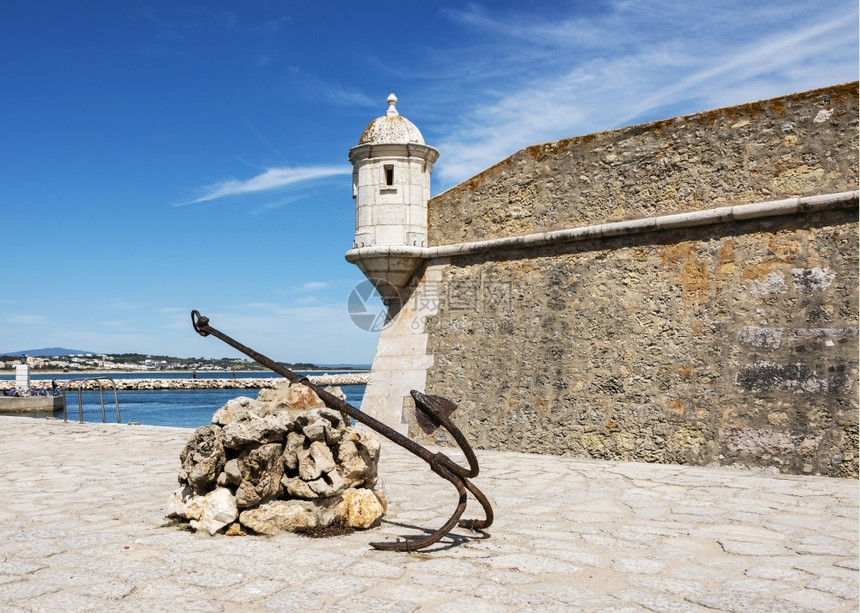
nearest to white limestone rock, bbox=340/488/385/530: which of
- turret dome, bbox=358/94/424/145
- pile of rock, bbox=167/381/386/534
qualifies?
pile of rock, bbox=167/381/386/534

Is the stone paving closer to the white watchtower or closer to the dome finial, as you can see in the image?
the white watchtower

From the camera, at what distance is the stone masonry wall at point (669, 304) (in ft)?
20.2

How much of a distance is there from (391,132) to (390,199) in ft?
2.66

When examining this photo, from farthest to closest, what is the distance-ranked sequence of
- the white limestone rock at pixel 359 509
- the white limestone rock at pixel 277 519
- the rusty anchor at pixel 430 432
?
the white limestone rock at pixel 359 509 < the white limestone rock at pixel 277 519 < the rusty anchor at pixel 430 432

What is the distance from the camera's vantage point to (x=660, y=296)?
704 centimetres

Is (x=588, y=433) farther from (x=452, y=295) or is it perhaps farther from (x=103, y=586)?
(x=103, y=586)

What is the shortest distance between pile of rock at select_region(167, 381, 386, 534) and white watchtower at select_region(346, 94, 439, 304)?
453 centimetres

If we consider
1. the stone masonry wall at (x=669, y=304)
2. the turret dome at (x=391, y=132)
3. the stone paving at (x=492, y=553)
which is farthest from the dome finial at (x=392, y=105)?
the stone paving at (x=492, y=553)

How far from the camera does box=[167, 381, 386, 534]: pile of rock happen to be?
4.16m

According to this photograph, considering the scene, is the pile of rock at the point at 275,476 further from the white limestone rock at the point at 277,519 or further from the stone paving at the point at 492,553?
the stone paving at the point at 492,553

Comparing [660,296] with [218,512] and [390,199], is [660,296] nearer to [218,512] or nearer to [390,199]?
[390,199]

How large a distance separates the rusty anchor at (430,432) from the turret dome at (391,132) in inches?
197

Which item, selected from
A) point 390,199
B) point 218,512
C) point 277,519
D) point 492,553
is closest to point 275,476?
point 277,519

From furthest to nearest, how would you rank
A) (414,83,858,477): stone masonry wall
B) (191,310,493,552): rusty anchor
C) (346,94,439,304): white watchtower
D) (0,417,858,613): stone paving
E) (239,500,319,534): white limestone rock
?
(346,94,439,304): white watchtower, (414,83,858,477): stone masonry wall, (239,500,319,534): white limestone rock, (191,310,493,552): rusty anchor, (0,417,858,613): stone paving
